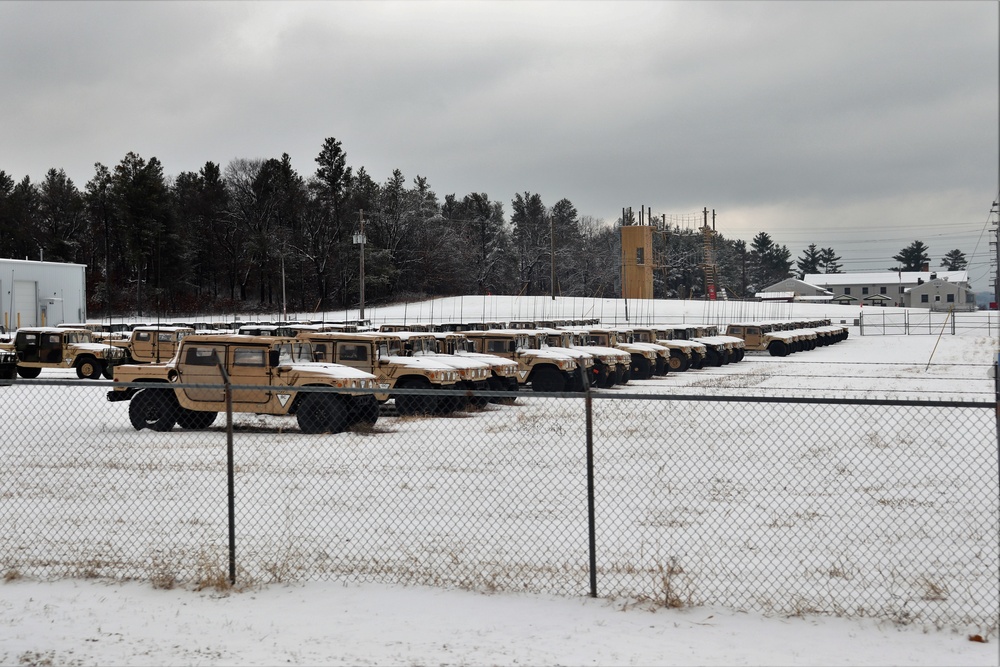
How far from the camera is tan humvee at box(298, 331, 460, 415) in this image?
1844 cm

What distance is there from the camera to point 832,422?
16.7 m

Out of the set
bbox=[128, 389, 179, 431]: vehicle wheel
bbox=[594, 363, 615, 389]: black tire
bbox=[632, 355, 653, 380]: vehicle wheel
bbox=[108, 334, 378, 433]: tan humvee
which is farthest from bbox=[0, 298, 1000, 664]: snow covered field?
bbox=[632, 355, 653, 380]: vehicle wheel

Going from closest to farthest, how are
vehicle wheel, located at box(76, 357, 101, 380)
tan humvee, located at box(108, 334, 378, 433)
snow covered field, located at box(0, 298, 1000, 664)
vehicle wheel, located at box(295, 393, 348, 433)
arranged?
snow covered field, located at box(0, 298, 1000, 664)
vehicle wheel, located at box(295, 393, 348, 433)
tan humvee, located at box(108, 334, 378, 433)
vehicle wheel, located at box(76, 357, 101, 380)

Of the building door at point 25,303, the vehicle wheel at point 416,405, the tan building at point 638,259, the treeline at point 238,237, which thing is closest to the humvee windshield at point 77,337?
the vehicle wheel at point 416,405

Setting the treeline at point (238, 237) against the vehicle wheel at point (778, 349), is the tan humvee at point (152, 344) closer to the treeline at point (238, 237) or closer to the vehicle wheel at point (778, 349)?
the vehicle wheel at point (778, 349)

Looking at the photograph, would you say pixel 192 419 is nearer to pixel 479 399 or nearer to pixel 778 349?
pixel 479 399

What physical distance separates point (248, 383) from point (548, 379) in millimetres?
8540

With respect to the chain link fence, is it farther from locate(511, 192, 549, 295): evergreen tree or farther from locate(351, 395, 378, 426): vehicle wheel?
locate(511, 192, 549, 295): evergreen tree

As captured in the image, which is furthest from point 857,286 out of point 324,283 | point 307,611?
point 307,611

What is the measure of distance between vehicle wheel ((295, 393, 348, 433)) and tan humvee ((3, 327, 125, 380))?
688 inches

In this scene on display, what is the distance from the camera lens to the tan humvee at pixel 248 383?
15641 millimetres

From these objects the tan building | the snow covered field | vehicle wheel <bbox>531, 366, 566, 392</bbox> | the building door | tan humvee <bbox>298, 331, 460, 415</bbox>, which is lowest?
the snow covered field

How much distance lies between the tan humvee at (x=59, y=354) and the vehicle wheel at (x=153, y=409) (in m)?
15.0

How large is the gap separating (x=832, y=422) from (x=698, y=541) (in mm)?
9151
